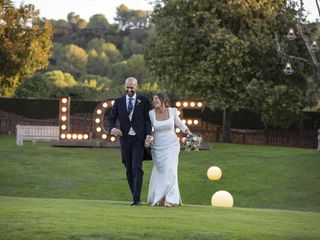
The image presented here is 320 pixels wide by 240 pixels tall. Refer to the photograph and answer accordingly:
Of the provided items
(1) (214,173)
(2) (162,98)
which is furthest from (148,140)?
(1) (214,173)

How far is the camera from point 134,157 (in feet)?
55.0

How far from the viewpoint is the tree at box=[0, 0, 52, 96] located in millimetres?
55300

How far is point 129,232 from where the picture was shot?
1104cm

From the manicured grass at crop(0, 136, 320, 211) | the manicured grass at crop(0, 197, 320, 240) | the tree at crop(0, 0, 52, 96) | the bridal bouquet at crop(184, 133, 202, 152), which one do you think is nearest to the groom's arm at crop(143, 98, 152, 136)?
the bridal bouquet at crop(184, 133, 202, 152)

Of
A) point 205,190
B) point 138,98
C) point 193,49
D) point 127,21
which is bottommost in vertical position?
point 205,190

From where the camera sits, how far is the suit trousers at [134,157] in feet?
55.0

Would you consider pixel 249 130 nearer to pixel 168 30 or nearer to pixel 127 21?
pixel 168 30

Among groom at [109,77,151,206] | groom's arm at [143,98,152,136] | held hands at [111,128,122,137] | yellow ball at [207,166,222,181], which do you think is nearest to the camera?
held hands at [111,128,122,137]

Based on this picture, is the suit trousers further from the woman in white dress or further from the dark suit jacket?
the woman in white dress

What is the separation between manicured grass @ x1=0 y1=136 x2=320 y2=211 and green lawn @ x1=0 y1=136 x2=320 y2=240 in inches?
1.2

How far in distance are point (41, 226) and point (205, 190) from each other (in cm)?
1783

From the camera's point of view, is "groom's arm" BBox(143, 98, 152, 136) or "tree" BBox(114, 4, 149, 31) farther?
"tree" BBox(114, 4, 149, 31)

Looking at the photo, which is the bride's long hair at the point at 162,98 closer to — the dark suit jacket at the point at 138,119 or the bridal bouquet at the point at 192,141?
the dark suit jacket at the point at 138,119

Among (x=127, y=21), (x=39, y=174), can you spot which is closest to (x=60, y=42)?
(x=127, y=21)
